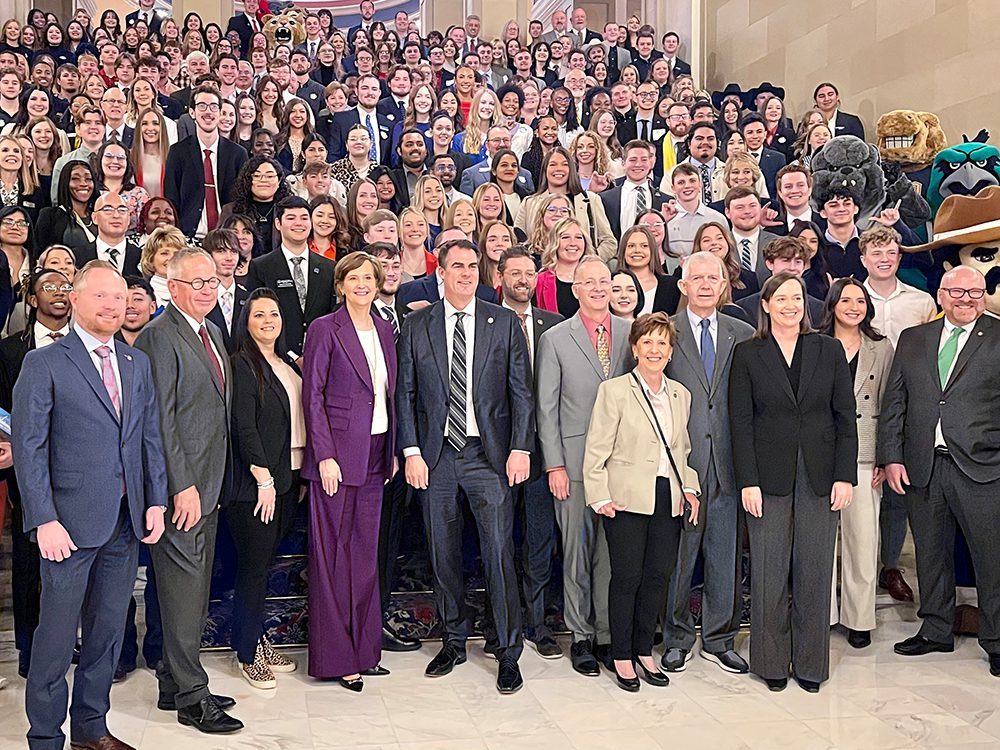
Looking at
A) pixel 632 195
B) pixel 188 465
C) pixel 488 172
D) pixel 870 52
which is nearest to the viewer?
pixel 188 465

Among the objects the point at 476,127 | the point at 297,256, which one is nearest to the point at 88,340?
the point at 297,256

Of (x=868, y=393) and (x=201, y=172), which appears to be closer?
(x=868, y=393)

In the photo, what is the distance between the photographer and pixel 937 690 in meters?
4.80

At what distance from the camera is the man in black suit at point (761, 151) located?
8.88 meters

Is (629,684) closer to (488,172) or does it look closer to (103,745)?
(103,745)

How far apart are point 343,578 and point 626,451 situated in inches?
51.8

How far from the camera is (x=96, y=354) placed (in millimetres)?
3982

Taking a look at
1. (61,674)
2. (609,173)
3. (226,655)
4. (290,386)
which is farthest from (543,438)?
(609,173)

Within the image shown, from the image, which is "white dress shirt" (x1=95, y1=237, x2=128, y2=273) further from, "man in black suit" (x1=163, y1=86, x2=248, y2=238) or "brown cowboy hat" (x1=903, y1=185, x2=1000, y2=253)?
"brown cowboy hat" (x1=903, y1=185, x2=1000, y2=253)

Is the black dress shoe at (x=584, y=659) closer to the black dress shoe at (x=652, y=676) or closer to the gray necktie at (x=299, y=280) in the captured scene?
the black dress shoe at (x=652, y=676)

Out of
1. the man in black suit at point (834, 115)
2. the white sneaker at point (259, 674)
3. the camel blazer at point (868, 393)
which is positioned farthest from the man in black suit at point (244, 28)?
the white sneaker at point (259, 674)

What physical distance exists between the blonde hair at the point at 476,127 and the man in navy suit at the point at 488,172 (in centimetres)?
93

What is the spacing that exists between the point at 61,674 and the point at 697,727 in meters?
2.35

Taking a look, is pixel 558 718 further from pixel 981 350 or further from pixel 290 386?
pixel 981 350
